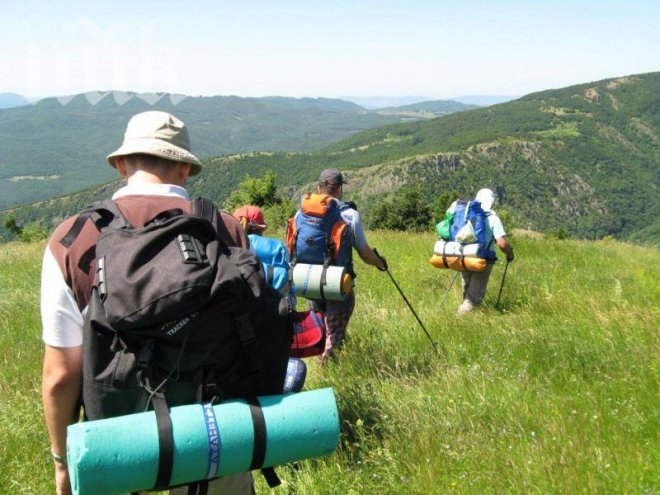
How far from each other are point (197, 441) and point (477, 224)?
17.3 feet

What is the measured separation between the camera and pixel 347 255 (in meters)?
4.79

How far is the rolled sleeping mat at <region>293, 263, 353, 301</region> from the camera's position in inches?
181

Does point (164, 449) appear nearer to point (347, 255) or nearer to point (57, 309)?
point (57, 309)

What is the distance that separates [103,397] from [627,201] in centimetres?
22000

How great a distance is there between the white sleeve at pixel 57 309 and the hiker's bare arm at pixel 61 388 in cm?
4

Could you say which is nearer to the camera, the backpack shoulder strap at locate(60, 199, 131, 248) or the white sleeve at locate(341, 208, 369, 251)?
the backpack shoulder strap at locate(60, 199, 131, 248)

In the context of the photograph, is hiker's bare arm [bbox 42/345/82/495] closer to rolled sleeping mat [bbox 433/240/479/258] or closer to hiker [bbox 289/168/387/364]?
hiker [bbox 289/168/387/364]

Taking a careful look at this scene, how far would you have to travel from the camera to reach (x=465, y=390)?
11.3ft

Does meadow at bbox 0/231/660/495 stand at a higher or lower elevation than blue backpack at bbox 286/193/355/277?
lower

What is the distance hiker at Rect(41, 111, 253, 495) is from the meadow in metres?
0.91

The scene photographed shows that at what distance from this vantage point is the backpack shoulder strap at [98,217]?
1938 millimetres

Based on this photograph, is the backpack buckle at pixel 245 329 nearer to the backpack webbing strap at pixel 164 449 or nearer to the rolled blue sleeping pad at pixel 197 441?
the rolled blue sleeping pad at pixel 197 441

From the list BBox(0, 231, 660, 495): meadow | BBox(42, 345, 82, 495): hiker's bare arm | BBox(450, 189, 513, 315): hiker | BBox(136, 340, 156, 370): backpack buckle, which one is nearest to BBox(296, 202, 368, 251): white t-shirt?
BBox(0, 231, 660, 495): meadow

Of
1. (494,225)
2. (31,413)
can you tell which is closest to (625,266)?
(494,225)
